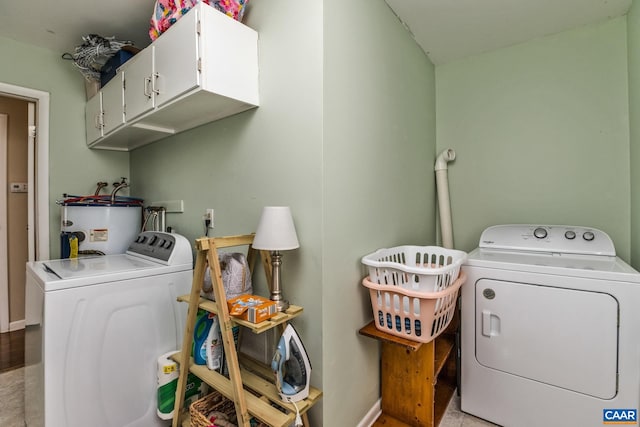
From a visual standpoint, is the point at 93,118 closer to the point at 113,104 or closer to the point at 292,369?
the point at 113,104

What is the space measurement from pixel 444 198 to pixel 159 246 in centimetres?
200

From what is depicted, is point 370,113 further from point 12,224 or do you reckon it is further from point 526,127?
point 12,224

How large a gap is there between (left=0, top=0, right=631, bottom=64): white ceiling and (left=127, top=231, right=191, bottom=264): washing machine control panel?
4.26ft

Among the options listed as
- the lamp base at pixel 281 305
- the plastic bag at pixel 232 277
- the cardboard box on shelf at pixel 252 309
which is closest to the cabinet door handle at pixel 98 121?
the plastic bag at pixel 232 277

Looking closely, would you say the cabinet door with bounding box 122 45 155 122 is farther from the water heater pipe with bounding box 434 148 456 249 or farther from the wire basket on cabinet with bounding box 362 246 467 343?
the water heater pipe with bounding box 434 148 456 249

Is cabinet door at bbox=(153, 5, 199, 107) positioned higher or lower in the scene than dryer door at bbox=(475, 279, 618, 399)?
higher

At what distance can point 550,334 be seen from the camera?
139 cm

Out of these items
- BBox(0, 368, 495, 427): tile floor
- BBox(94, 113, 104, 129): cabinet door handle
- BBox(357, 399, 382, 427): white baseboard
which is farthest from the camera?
BBox(94, 113, 104, 129): cabinet door handle

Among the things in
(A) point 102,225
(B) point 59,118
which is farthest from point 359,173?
(B) point 59,118

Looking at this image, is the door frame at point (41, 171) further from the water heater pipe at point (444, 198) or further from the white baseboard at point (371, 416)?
the water heater pipe at point (444, 198)

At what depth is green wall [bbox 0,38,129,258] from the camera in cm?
208

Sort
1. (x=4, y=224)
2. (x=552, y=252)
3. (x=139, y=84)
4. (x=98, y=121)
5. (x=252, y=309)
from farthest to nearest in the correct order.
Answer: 1. (x=4, y=224)
2. (x=98, y=121)
3. (x=552, y=252)
4. (x=139, y=84)
5. (x=252, y=309)

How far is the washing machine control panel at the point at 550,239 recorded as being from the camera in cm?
165

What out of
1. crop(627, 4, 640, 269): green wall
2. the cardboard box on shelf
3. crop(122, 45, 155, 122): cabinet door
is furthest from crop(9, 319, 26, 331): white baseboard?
crop(627, 4, 640, 269): green wall
